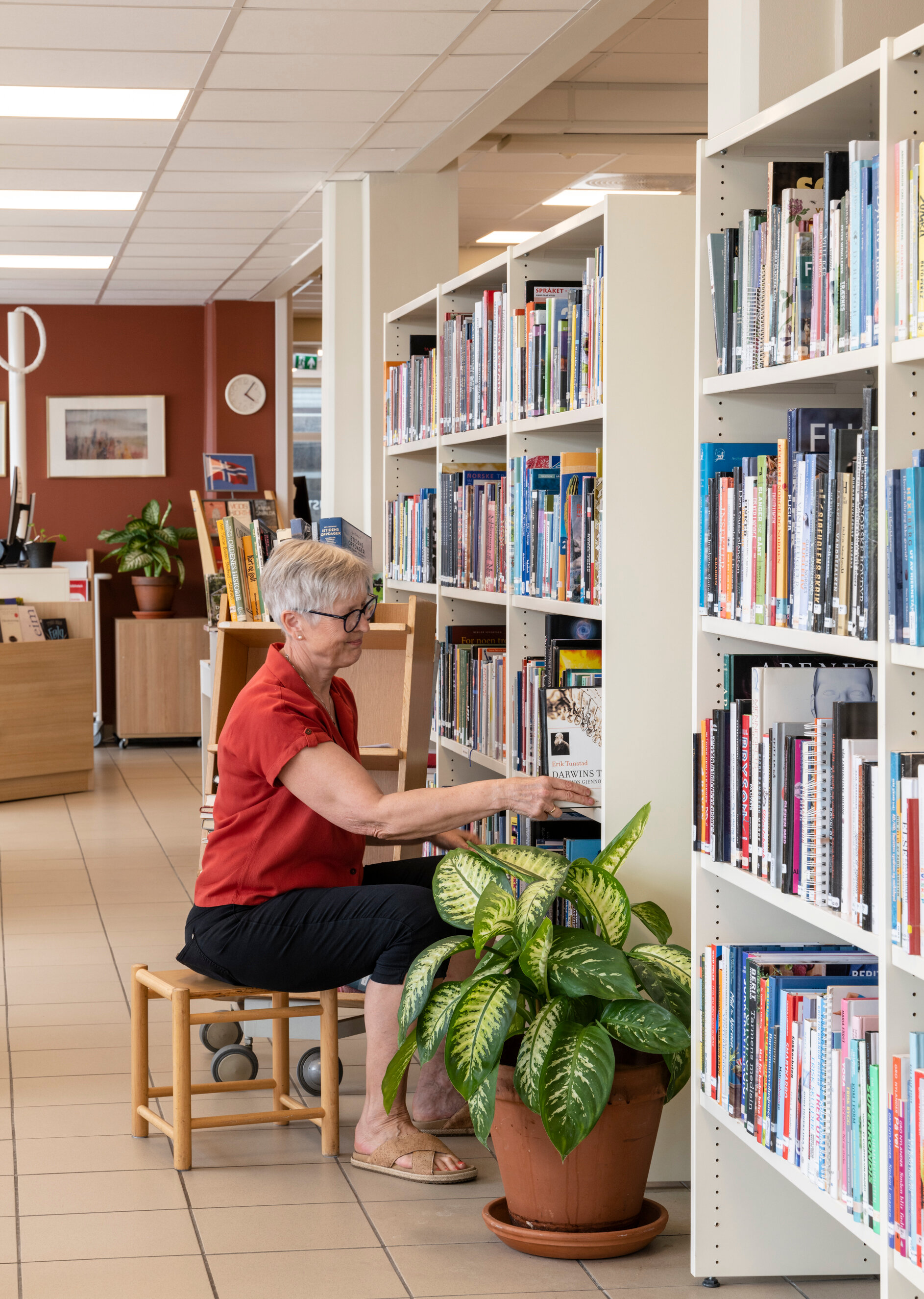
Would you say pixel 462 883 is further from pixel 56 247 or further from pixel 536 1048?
pixel 56 247

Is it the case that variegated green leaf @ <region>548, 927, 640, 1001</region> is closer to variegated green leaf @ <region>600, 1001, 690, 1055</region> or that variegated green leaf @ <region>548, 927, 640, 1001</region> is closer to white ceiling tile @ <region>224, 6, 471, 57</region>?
variegated green leaf @ <region>600, 1001, 690, 1055</region>

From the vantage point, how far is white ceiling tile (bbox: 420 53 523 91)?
18.0 feet

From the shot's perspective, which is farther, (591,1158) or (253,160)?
(253,160)

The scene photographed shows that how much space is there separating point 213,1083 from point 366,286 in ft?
14.8

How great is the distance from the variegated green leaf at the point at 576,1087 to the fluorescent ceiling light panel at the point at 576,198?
705cm

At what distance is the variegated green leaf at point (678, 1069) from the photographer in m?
2.88

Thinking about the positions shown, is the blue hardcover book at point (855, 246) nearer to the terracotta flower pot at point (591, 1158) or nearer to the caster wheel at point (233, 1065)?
the terracotta flower pot at point (591, 1158)

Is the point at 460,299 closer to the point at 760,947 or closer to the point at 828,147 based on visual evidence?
the point at 828,147

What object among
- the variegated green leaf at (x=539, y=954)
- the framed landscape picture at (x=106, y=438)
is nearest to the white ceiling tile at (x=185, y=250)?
the framed landscape picture at (x=106, y=438)

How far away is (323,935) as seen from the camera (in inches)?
126

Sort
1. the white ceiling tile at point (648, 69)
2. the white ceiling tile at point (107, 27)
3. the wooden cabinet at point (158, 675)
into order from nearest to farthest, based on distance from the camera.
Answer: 1. the white ceiling tile at point (107, 27)
2. the white ceiling tile at point (648, 69)
3. the wooden cabinet at point (158, 675)

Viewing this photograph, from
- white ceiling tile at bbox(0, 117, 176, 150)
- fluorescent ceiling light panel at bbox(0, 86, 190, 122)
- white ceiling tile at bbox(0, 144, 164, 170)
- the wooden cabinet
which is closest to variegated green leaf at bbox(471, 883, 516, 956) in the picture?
fluorescent ceiling light panel at bbox(0, 86, 190, 122)

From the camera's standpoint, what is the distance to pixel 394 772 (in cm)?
415

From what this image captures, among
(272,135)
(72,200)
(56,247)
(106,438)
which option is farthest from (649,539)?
(106,438)
